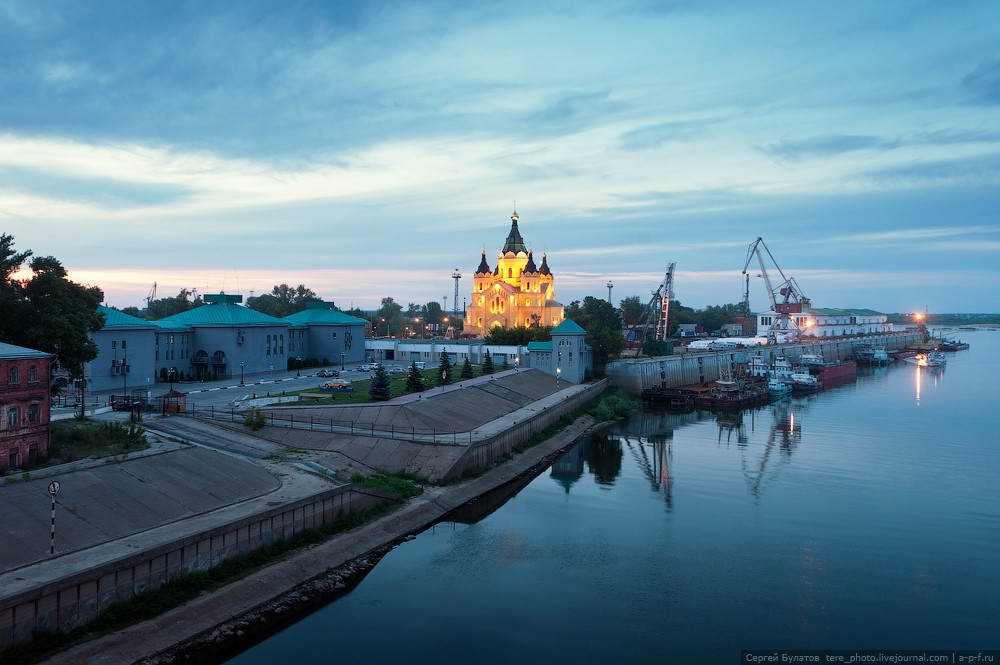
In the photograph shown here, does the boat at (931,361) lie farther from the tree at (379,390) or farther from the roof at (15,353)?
the roof at (15,353)

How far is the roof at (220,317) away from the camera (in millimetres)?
63750

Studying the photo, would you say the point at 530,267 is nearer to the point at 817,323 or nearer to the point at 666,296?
the point at 666,296

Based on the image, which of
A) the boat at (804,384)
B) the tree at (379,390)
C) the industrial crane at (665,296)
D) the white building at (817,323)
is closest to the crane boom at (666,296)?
the industrial crane at (665,296)

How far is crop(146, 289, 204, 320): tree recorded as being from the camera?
115188mm

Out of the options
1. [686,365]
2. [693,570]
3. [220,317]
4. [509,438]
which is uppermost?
[220,317]

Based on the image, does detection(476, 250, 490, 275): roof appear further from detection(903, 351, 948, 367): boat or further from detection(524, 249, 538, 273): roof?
detection(903, 351, 948, 367): boat

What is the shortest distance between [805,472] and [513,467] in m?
17.8

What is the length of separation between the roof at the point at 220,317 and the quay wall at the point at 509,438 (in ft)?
89.1

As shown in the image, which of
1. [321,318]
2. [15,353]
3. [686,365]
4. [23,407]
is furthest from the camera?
[686,365]

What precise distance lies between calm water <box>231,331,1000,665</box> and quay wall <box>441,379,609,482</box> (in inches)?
123

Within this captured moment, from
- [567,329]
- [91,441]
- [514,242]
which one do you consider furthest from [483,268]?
[91,441]

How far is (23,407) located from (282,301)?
9750 centimetres

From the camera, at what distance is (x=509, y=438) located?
47562 mm

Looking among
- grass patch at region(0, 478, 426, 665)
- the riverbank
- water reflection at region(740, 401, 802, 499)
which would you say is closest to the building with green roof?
the riverbank
